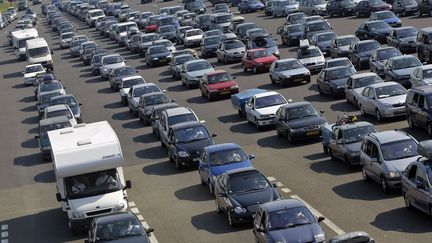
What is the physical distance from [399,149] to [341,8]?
5437 centimetres

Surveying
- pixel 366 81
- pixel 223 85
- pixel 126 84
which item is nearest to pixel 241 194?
pixel 366 81

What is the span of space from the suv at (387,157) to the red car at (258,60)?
29.0m

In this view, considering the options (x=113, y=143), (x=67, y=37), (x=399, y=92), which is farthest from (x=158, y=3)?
(x=113, y=143)

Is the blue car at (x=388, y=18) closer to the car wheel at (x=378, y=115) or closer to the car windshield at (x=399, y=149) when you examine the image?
the car wheel at (x=378, y=115)

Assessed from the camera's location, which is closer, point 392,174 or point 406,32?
point 392,174

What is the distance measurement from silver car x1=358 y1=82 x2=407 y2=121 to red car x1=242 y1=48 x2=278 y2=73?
17.9 metres

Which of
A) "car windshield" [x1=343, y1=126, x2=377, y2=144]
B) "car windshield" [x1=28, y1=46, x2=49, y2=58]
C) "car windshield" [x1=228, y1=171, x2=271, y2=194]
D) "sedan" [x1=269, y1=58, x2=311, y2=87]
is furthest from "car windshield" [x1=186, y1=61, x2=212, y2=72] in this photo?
"car windshield" [x1=228, y1=171, x2=271, y2=194]

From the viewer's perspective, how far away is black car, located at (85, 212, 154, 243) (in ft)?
83.0

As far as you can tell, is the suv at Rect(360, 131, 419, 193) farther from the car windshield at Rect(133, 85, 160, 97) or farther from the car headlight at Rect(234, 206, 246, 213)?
the car windshield at Rect(133, 85, 160, 97)

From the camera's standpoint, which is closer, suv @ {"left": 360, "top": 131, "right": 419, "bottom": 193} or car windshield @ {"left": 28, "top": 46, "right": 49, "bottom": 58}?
suv @ {"left": 360, "top": 131, "right": 419, "bottom": 193}

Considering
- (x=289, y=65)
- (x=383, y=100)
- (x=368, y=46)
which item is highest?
Answer: (x=383, y=100)

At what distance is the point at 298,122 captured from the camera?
39.9 meters

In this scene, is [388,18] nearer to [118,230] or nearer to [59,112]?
[59,112]

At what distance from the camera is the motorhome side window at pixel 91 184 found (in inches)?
1189
